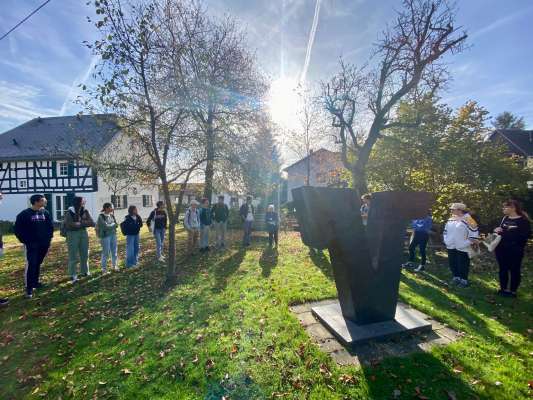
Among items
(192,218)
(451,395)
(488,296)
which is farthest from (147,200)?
(451,395)

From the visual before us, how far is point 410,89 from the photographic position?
11.9 meters

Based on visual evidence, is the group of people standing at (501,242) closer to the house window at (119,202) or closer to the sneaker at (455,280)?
→ the sneaker at (455,280)

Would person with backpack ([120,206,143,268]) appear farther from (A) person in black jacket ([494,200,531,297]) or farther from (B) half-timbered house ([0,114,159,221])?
(B) half-timbered house ([0,114,159,221])

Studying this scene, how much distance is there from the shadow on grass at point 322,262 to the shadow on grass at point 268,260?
1246 mm

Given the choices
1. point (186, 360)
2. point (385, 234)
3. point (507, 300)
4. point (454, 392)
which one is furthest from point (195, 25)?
point (507, 300)

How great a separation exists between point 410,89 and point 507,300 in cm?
979

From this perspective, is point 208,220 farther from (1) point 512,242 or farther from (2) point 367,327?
(1) point 512,242

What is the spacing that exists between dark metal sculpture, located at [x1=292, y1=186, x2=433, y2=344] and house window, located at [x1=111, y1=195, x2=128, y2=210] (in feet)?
79.4

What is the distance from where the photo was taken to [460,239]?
239 inches

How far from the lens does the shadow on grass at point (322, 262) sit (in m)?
7.03

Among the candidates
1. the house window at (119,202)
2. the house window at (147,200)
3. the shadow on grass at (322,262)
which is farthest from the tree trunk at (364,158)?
the house window at (147,200)

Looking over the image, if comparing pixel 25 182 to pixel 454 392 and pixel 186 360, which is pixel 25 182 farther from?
pixel 454 392

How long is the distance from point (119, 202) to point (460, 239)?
25841 millimetres

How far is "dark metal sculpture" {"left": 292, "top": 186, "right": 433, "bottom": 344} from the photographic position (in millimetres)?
3756
